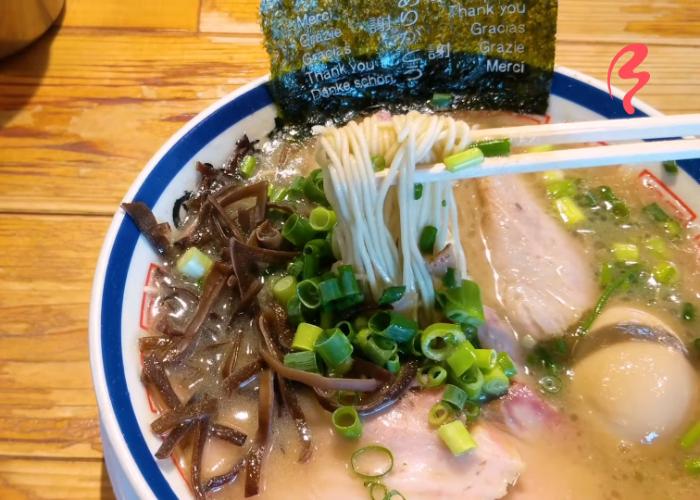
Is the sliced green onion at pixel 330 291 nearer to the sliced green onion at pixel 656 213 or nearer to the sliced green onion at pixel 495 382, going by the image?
the sliced green onion at pixel 495 382

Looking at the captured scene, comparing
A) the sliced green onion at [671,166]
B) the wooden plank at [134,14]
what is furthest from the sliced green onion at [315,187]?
the wooden plank at [134,14]

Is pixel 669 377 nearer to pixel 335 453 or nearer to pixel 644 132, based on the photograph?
pixel 644 132

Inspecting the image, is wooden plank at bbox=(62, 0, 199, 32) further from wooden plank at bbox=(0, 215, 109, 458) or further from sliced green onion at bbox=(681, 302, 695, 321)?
sliced green onion at bbox=(681, 302, 695, 321)

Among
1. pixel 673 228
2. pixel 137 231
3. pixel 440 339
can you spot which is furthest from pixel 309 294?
pixel 673 228

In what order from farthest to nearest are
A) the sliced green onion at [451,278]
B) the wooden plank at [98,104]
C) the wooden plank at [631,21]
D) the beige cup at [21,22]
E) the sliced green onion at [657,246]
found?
1. the wooden plank at [631,21]
2. the beige cup at [21,22]
3. the wooden plank at [98,104]
4. the sliced green onion at [657,246]
5. the sliced green onion at [451,278]

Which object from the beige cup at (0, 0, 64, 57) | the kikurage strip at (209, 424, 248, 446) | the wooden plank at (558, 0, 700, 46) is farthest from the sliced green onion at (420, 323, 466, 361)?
the beige cup at (0, 0, 64, 57)

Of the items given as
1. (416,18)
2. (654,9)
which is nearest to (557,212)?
(416,18)

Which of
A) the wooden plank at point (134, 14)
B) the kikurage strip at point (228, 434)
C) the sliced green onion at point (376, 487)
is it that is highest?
the wooden plank at point (134, 14)
